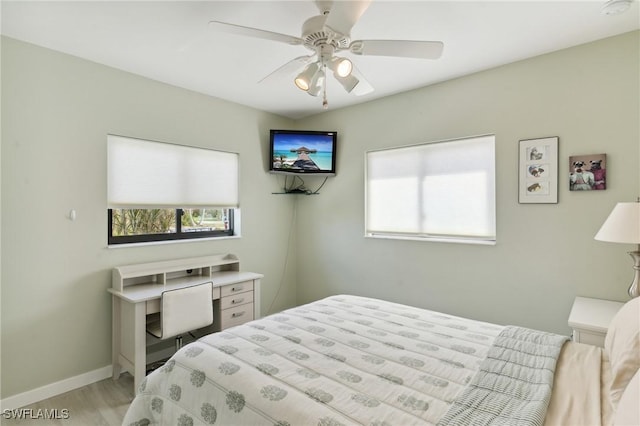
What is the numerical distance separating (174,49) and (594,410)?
10.2 ft

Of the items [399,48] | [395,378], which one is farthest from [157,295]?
[399,48]

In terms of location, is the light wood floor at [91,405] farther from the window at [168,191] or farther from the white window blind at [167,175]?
the white window blind at [167,175]

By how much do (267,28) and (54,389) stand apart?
310cm

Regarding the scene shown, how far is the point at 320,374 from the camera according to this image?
1.41 metres

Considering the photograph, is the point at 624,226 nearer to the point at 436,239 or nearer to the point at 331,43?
the point at 436,239

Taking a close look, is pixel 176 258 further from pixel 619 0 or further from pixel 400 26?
pixel 619 0

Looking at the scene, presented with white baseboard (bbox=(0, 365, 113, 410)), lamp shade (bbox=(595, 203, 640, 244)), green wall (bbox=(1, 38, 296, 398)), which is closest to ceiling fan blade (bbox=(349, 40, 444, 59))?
lamp shade (bbox=(595, 203, 640, 244))

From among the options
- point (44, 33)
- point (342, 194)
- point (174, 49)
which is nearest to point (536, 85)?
point (342, 194)

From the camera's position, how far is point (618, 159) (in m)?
2.26

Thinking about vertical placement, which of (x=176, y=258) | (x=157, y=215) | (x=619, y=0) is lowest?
(x=176, y=258)

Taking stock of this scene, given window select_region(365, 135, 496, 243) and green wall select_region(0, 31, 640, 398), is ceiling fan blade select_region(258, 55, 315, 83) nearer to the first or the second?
green wall select_region(0, 31, 640, 398)

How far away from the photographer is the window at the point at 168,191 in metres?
2.84

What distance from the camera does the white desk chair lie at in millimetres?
2477

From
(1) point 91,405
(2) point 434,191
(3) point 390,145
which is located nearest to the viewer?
(1) point 91,405
